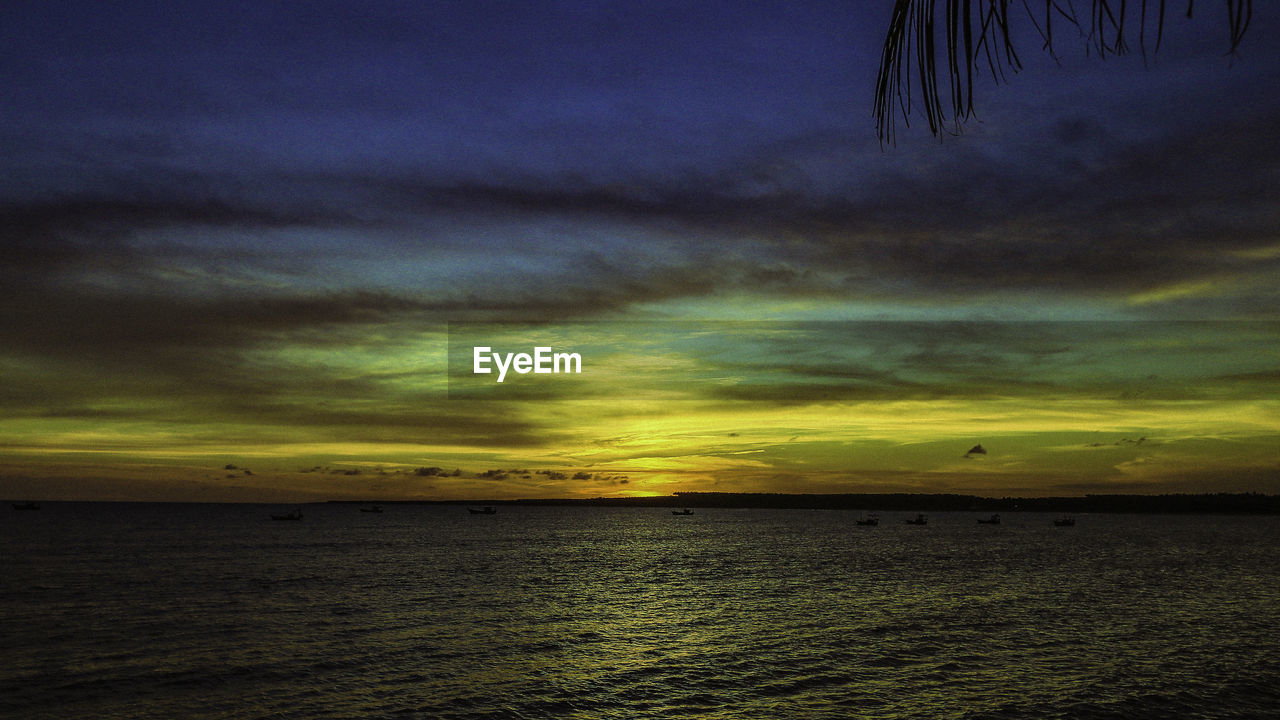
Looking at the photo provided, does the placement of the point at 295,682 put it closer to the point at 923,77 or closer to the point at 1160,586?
the point at 923,77

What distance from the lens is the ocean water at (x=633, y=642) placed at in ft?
92.9

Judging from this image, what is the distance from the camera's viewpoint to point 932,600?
54375 mm

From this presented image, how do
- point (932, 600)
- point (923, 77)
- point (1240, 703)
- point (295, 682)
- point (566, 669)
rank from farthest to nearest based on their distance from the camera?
1. point (932, 600)
2. point (566, 669)
3. point (295, 682)
4. point (1240, 703)
5. point (923, 77)

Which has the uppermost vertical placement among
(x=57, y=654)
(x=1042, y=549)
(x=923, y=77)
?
(x=923, y=77)

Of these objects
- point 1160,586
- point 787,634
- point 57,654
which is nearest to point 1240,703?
point 787,634

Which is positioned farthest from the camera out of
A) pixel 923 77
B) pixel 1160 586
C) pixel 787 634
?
pixel 1160 586

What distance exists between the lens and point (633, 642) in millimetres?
39562

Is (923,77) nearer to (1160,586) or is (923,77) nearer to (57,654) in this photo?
(57,654)

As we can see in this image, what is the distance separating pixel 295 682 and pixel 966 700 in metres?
24.3

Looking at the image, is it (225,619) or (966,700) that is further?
(225,619)

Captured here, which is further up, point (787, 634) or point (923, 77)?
point (923, 77)

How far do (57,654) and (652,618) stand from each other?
2819 centimetres

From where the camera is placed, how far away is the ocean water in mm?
28312

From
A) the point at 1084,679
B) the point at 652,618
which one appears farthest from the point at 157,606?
the point at 1084,679
